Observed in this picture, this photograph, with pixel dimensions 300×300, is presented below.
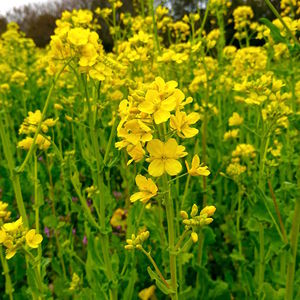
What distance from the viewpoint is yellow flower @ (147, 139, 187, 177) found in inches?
39.6

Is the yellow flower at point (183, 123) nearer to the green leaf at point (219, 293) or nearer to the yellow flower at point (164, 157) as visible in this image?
the yellow flower at point (164, 157)

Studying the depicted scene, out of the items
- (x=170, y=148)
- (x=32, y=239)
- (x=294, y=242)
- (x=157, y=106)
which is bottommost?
(x=294, y=242)

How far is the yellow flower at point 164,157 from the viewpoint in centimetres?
100

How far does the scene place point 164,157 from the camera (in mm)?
1020

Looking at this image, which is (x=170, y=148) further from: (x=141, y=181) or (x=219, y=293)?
(x=219, y=293)

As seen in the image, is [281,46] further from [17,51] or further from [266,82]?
[17,51]

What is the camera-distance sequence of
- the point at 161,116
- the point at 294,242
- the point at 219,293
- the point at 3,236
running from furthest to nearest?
the point at 219,293
the point at 294,242
the point at 3,236
the point at 161,116

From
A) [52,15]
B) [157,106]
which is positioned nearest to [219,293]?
[157,106]

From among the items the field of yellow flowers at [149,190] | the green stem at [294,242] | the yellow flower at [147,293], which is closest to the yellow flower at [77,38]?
the field of yellow flowers at [149,190]

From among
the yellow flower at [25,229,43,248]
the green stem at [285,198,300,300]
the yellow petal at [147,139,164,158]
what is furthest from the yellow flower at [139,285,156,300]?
the yellow petal at [147,139,164,158]

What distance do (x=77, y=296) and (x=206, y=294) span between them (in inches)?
28.0

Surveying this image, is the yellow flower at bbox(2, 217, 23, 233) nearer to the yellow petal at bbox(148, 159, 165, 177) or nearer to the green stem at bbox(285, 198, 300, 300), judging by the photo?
the yellow petal at bbox(148, 159, 165, 177)

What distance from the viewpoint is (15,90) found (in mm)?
5914

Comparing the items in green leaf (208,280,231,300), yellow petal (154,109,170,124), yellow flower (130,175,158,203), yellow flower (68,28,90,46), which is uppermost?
yellow flower (68,28,90,46)
